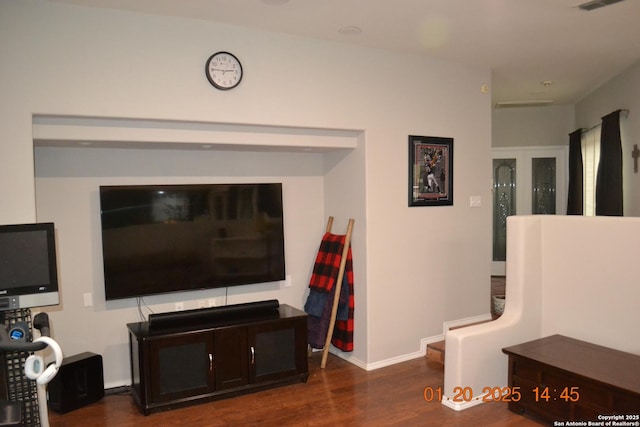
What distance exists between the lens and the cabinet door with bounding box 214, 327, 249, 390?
12.2 feet

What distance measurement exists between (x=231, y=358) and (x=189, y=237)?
3.28ft

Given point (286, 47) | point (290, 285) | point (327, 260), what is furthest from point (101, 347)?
point (286, 47)

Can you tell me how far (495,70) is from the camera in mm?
5105

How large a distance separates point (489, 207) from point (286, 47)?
2617 mm

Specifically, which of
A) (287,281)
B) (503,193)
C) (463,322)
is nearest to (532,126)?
(503,193)

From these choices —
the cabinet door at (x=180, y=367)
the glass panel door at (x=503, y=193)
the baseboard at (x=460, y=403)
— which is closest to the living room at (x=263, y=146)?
the cabinet door at (x=180, y=367)

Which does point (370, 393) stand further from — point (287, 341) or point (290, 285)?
point (290, 285)

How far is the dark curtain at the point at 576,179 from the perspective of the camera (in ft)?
22.0

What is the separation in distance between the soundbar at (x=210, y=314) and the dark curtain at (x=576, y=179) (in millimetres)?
4666

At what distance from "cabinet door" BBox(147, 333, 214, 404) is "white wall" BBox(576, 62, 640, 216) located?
445 centimetres

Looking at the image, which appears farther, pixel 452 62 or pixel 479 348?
pixel 452 62

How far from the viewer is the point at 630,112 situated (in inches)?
205

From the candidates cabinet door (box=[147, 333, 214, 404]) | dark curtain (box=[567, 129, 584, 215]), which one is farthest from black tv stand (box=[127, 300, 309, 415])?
dark curtain (box=[567, 129, 584, 215])

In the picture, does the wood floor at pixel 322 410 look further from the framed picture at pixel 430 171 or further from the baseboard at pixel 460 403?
the framed picture at pixel 430 171
